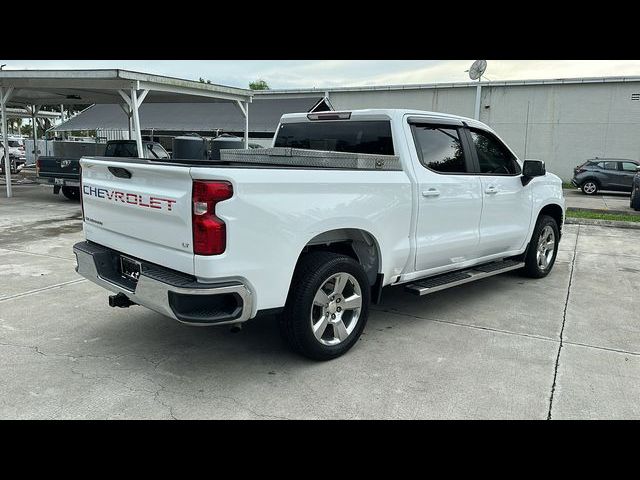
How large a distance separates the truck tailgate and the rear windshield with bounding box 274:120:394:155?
2.07 metres

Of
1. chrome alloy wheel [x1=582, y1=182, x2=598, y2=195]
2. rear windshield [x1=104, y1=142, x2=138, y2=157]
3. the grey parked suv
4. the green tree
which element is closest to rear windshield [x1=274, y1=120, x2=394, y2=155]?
rear windshield [x1=104, y1=142, x2=138, y2=157]

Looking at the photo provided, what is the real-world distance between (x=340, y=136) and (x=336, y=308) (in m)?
1.92

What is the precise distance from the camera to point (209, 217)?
10.3 ft

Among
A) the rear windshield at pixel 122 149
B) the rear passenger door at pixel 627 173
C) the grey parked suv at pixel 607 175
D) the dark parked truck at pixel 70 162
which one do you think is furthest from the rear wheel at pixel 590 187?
the rear windshield at pixel 122 149

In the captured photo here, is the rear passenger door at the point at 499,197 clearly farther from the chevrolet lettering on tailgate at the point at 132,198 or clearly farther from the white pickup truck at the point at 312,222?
the chevrolet lettering on tailgate at the point at 132,198

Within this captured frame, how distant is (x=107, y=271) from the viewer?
4023mm

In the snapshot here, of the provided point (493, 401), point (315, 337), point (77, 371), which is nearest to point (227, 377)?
point (315, 337)

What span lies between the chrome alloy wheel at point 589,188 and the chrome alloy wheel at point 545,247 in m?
15.7

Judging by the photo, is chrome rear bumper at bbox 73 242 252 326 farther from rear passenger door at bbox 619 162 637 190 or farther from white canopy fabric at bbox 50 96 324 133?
white canopy fabric at bbox 50 96 324 133

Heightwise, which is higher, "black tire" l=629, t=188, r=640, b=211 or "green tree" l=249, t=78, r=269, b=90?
"green tree" l=249, t=78, r=269, b=90

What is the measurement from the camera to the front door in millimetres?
4617

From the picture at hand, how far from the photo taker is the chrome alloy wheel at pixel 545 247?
6.65 meters

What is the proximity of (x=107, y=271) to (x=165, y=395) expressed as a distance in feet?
3.85
